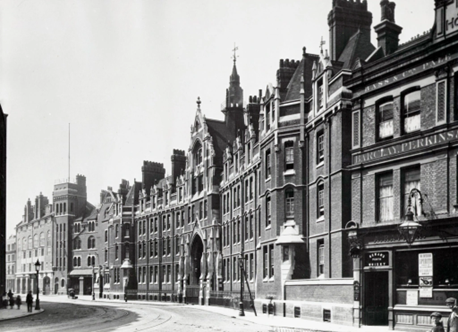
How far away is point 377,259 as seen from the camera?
87.1ft

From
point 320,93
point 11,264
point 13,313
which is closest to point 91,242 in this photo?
point 11,264

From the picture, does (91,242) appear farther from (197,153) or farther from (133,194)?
(197,153)

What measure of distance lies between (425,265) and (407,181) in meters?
3.93

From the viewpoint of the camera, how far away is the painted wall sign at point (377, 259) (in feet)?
86.1

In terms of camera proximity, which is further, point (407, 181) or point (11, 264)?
point (11, 264)

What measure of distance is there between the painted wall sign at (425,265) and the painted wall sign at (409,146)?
14.5 feet

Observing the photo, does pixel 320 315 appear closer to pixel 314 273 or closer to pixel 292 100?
pixel 314 273

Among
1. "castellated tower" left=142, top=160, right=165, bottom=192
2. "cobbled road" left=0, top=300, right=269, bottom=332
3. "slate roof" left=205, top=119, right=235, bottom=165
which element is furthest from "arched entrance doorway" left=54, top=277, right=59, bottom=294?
"cobbled road" left=0, top=300, right=269, bottom=332

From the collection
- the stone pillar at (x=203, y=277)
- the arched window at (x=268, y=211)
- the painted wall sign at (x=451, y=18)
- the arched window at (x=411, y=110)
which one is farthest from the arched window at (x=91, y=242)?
the painted wall sign at (x=451, y=18)

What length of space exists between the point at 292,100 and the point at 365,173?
10789mm

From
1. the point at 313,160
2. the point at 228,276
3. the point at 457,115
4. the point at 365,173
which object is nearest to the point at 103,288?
the point at 228,276

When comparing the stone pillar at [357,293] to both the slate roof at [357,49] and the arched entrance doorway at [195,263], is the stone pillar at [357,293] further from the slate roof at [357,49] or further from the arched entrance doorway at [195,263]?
the arched entrance doorway at [195,263]

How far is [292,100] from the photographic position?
38.2m

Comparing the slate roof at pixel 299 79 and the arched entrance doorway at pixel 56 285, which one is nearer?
the slate roof at pixel 299 79
